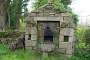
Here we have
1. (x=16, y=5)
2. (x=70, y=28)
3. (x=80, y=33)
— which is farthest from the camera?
(x=16, y=5)

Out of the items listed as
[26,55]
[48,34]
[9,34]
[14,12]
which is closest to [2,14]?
[9,34]

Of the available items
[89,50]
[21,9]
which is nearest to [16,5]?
[21,9]

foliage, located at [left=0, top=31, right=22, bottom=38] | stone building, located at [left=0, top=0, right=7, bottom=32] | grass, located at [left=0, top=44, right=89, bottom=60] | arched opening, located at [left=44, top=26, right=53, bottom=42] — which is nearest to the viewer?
grass, located at [left=0, top=44, right=89, bottom=60]

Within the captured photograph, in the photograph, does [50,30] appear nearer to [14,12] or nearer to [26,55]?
[26,55]

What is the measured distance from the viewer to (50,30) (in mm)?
15586

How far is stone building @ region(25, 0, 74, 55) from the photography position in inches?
607

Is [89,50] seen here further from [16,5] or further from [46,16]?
[16,5]

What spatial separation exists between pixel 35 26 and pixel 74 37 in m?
2.08

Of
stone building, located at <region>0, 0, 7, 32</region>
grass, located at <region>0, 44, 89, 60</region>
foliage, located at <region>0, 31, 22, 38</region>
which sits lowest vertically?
grass, located at <region>0, 44, 89, 60</region>

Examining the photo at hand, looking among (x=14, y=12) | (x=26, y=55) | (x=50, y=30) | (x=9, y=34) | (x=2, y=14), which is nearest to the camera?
(x=26, y=55)

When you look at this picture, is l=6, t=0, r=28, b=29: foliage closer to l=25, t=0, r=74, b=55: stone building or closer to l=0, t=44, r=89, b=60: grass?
l=25, t=0, r=74, b=55: stone building

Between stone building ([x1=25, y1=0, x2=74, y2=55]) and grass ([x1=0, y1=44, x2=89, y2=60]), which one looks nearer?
grass ([x1=0, y1=44, x2=89, y2=60])

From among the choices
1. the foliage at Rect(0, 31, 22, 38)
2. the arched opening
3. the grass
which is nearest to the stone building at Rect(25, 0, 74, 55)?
the arched opening

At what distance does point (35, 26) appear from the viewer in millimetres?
15672
